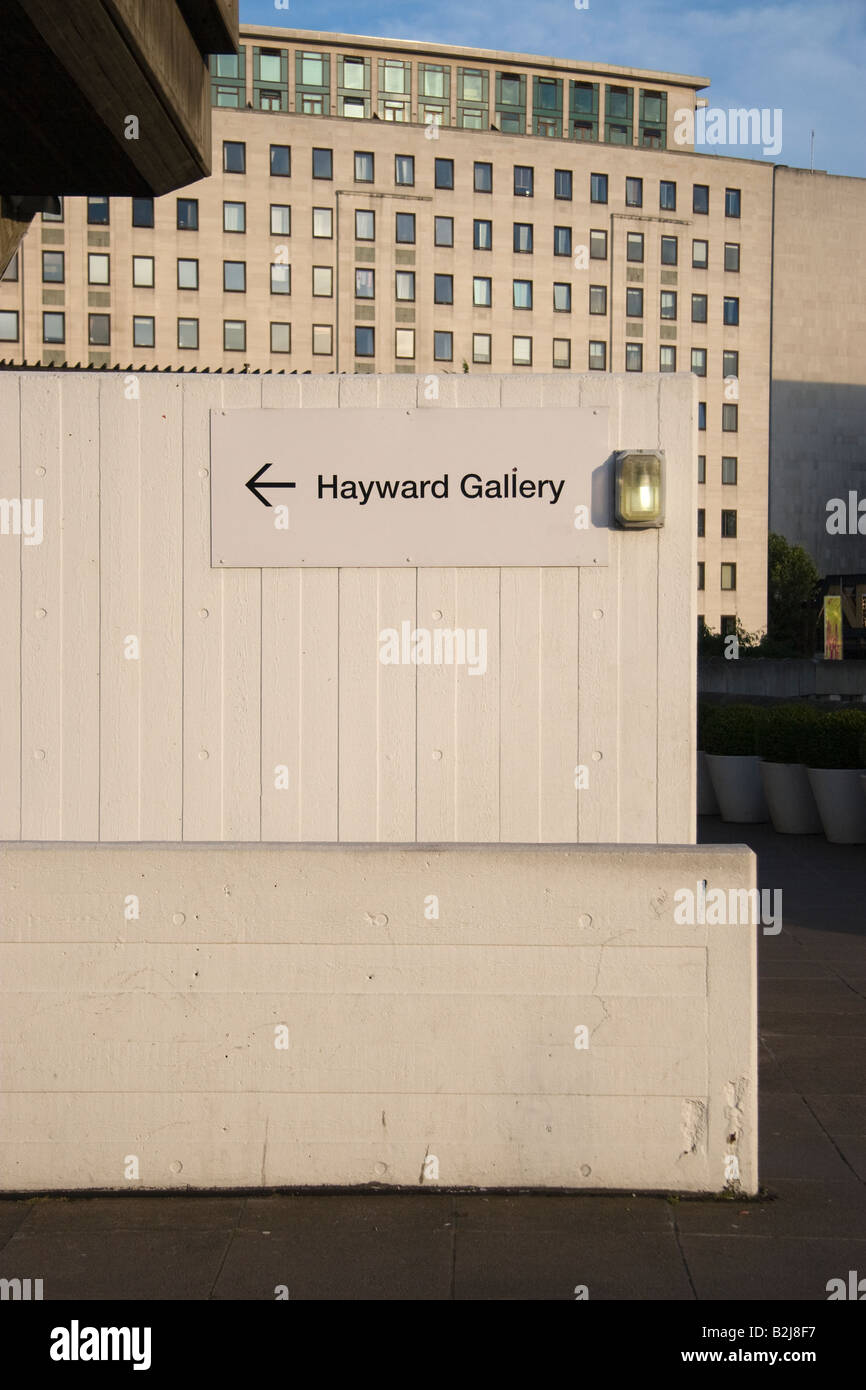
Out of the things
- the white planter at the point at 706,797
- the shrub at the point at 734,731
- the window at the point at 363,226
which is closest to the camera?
the shrub at the point at 734,731

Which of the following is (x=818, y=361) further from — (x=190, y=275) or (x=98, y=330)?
(x=98, y=330)

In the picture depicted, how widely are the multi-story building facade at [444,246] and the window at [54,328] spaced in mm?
168

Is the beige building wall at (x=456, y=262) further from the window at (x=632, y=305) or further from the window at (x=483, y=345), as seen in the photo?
the window at (x=483, y=345)

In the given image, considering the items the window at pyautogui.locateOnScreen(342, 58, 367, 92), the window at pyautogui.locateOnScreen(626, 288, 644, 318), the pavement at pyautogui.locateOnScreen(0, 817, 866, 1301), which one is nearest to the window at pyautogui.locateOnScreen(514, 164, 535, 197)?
the window at pyautogui.locateOnScreen(626, 288, 644, 318)

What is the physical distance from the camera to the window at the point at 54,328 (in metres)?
70.7

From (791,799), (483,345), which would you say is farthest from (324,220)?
(791,799)

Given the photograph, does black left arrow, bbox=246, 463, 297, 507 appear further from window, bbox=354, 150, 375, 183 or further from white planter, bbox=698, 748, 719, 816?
window, bbox=354, 150, 375, 183

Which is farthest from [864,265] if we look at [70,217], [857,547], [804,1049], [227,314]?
[804,1049]

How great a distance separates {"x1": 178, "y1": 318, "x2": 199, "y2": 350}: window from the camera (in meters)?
72.6

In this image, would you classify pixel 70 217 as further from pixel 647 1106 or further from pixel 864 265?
pixel 647 1106

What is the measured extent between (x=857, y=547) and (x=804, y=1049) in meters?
92.0

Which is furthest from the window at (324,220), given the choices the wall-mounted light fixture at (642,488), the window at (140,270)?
the wall-mounted light fixture at (642,488)

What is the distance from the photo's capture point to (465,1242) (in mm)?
4082

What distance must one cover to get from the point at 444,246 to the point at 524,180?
6.95 meters
